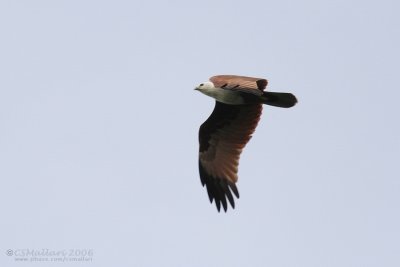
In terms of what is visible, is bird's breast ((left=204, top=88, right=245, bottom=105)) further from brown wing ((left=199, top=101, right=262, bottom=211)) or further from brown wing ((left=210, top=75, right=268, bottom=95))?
brown wing ((left=199, top=101, right=262, bottom=211))

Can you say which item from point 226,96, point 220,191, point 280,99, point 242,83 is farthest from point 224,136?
→ point 242,83

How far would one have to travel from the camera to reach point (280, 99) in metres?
12.6

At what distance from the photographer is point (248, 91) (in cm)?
1217

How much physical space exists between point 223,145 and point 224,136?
18cm

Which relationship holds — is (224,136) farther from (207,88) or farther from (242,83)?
(242,83)

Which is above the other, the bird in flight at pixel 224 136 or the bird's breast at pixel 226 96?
the bird's breast at pixel 226 96

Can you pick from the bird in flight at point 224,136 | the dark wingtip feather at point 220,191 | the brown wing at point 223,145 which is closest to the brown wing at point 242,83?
the bird in flight at point 224,136

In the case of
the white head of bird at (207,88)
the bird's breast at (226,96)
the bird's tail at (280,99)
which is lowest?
the bird's tail at (280,99)

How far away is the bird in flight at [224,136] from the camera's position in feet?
43.0

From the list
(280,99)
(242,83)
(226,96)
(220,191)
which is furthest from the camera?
(220,191)

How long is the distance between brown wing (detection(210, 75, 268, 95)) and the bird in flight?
0.22 ft

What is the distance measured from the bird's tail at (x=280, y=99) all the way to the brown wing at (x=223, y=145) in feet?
2.93

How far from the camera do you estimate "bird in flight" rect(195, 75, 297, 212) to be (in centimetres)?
1312

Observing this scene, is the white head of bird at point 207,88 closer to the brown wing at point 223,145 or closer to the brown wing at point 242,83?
the brown wing at point 242,83
